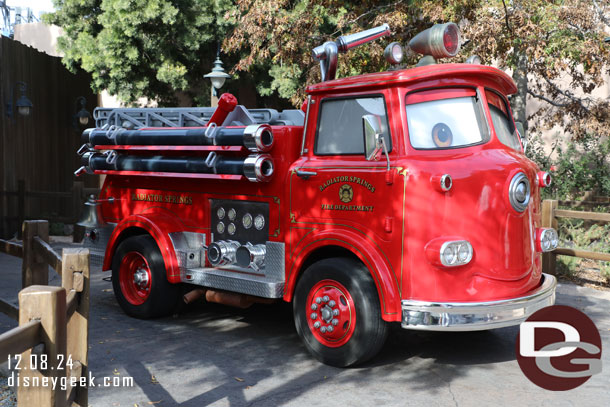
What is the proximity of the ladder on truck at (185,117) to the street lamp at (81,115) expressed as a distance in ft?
25.4

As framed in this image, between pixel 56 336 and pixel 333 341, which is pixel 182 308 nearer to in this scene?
pixel 333 341

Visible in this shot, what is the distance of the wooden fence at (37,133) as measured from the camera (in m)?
13.2

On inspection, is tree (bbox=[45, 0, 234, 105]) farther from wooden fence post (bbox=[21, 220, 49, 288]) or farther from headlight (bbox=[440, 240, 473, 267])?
headlight (bbox=[440, 240, 473, 267])

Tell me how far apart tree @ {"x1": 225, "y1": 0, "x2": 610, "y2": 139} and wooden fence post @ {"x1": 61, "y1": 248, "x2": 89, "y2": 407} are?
23.3ft

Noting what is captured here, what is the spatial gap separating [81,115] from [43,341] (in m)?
13.5

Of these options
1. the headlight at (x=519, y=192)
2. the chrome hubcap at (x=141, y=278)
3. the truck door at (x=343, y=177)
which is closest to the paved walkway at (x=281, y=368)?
the chrome hubcap at (x=141, y=278)

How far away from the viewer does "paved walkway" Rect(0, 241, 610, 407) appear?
4.91m

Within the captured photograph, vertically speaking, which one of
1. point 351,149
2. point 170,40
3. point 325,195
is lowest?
point 325,195

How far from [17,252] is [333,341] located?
268 cm

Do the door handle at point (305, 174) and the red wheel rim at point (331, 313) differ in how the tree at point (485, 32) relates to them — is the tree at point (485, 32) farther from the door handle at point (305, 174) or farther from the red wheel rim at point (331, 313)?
the red wheel rim at point (331, 313)

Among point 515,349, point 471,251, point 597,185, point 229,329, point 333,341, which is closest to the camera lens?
point 471,251

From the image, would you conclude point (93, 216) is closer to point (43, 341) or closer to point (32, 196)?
point (43, 341)


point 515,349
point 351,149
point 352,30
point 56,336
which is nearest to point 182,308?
point 351,149

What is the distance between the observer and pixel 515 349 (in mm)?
6180
